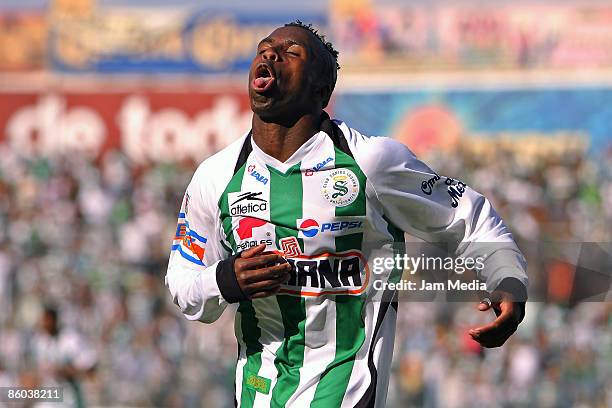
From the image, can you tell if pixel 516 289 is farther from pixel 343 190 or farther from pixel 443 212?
pixel 343 190

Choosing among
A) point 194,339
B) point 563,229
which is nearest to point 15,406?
point 194,339

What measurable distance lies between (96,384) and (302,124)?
7976mm

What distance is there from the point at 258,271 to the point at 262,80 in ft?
2.48

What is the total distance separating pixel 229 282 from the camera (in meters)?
4.34

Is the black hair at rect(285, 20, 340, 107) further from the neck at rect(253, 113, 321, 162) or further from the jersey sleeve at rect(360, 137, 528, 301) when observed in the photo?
the jersey sleeve at rect(360, 137, 528, 301)

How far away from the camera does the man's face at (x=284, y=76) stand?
4480 mm

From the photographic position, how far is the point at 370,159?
452 centimetres

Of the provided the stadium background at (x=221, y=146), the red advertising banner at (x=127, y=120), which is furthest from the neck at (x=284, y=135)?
the red advertising banner at (x=127, y=120)

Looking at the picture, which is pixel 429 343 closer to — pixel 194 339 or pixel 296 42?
pixel 194 339

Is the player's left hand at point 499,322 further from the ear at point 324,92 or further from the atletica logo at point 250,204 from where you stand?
the ear at point 324,92

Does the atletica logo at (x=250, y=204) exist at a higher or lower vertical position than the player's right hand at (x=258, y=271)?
higher

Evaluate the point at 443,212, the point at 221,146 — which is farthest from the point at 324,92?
the point at 221,146

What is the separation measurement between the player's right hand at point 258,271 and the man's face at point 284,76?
1.92ft

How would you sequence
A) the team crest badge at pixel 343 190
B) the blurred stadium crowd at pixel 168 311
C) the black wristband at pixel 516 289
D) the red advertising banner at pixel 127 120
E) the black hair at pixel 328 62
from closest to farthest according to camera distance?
the black wristband at pixel 516 289 → the team crest badge at pixel 343 190 → the black hair at pixel 328 62 → the blurred stadium crowd at pixel 168 311 → the red advertising banner at pixel 127 120
